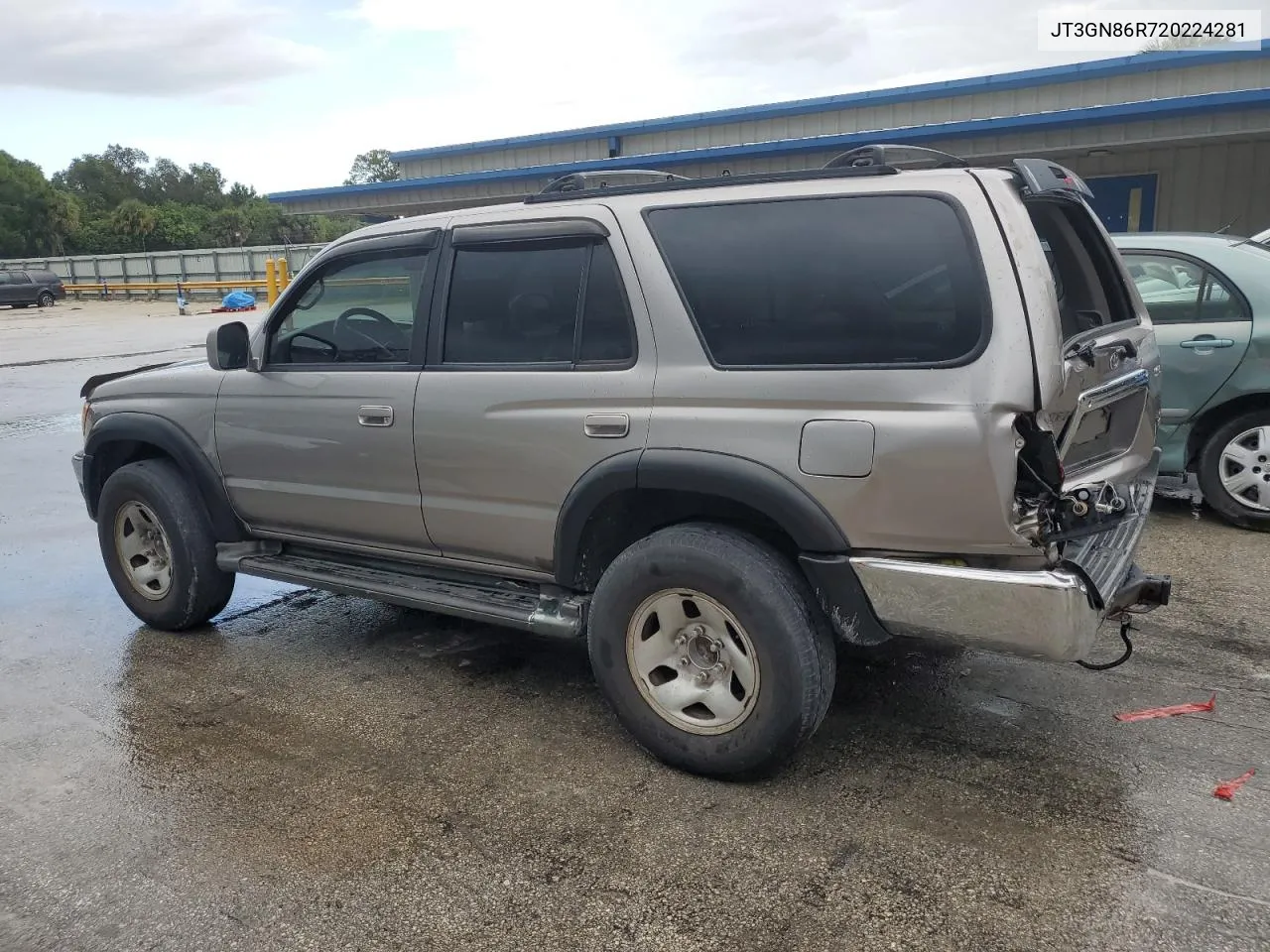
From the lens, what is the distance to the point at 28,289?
4088 cm

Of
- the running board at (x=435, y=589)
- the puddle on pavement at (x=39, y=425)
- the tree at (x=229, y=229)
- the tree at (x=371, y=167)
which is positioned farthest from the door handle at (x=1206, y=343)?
the tree at (x=371, y=167)

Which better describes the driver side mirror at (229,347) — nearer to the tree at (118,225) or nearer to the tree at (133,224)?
the tree at (118,225)

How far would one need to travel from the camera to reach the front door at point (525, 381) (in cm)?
355

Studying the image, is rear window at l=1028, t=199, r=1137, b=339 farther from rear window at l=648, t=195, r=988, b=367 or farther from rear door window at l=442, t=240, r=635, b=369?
rear door window at l=442, t=240, r=635, b=369

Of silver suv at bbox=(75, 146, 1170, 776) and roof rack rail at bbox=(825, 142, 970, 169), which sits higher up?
Result: roof rack rail at bbox=(825, 142, 970, 169)

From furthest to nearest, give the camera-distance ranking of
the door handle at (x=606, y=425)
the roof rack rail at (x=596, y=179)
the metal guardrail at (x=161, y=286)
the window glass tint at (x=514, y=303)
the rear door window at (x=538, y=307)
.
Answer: the metal guardrail at (x=161, y=286), the roof rack rail at (x=596, y=179), the window glass tint at (x=514, y=303), the rear door window at (x=538, y=307), the door handle at (x=606, y=425)

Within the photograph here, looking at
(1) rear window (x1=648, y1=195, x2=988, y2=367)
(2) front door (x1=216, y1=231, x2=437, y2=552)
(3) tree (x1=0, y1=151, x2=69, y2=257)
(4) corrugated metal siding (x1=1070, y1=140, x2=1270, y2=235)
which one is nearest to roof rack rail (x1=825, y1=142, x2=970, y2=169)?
(1) rear window (x1=648, y1=195, x2=988, y2=367)

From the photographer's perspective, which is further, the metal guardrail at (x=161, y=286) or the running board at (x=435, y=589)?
the metal guardrail at (x=161, y=286)

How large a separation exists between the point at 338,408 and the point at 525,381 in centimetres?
98

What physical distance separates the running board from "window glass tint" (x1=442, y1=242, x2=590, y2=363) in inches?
35.1

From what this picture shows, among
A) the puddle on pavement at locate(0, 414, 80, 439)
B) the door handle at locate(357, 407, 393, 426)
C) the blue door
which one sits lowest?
the puddle on pavement at locate(0, 414, 80, 439)

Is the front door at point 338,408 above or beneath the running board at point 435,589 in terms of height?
above

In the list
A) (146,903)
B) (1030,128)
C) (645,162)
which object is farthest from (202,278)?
(146,903)

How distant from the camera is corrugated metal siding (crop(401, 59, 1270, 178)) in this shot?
1430 cm
